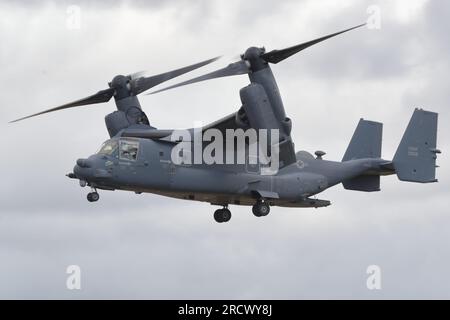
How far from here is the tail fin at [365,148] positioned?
182ft

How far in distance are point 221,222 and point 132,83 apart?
585cm

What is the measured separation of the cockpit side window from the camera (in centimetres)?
4873

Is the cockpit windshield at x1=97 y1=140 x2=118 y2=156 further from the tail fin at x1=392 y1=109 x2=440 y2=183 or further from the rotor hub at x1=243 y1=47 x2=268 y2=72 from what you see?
the tail fin at x1=392 y1=109 x2=440 y2=183

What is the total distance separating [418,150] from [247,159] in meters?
7.82

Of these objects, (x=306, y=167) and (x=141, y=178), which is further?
(x=306, y=167)

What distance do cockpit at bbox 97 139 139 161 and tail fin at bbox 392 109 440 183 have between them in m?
11.1

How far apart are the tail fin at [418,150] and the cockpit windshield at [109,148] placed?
11716 mm

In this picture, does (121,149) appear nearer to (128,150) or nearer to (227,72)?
(128,150)

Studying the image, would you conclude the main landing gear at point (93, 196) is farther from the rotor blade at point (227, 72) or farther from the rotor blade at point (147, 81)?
the rotor blade at point (147, 81)

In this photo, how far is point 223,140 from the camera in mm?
50844

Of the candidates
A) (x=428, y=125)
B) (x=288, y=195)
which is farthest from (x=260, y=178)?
(x=428, y=125)

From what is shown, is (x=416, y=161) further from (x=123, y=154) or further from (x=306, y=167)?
(x=123, y=154)

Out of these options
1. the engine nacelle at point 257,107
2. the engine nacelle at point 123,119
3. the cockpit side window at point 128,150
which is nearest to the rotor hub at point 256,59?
the engine nacelle at point 257,107

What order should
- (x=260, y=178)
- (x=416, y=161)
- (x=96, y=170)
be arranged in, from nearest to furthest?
(x=96, y=170)
(x=260, y=178)
(x=416, y=161)
